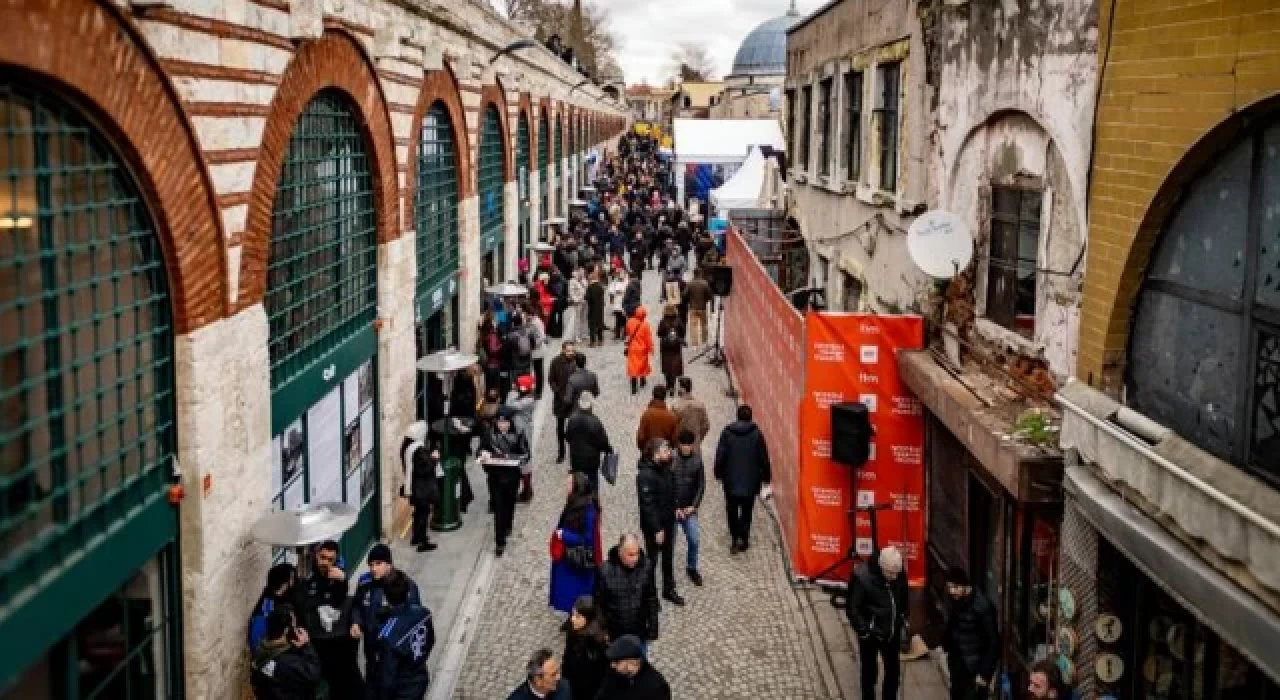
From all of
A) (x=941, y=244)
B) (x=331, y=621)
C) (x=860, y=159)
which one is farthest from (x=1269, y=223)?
(x=860, y=159)

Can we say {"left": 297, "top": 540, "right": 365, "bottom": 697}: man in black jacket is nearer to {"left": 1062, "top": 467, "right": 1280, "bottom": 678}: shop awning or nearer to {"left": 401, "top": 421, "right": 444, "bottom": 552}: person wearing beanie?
{"left": 401, "top": 421, "right": 444, "bottom": 552}: person wearing beanie

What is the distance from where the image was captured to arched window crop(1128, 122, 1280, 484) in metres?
6.05

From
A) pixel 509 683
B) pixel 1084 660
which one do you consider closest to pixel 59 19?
pixel 509 683

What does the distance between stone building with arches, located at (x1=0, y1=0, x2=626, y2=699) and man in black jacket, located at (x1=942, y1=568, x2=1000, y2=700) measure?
16.3 feet

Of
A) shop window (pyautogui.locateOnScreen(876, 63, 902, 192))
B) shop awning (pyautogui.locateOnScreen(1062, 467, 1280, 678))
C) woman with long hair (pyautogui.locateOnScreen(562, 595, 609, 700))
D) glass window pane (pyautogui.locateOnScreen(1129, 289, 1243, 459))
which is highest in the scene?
shop window (pyautogui.locateOnScreen(876, 63, 902, 192))

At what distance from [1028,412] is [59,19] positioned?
649 centimetres

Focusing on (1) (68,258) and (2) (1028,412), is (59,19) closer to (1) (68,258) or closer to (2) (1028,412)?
(1) (68,258)

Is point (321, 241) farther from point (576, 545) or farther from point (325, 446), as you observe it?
point (576, 545)

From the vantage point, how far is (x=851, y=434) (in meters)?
11.0

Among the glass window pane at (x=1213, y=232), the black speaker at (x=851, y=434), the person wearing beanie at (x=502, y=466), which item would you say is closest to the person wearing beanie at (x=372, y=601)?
the person wearing beanie at (x=502, y=466)

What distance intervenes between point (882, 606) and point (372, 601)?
3.65m

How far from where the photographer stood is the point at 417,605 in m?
8.33

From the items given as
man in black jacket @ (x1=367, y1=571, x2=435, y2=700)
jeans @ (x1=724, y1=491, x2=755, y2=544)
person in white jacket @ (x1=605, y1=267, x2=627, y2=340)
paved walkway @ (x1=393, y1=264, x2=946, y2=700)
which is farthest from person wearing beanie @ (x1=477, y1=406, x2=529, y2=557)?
person in white jacket @ (x1=605, y1=267, x2=627, y2=340)

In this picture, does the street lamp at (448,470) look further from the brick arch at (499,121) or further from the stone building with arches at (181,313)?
the brick arch at (499,121)
